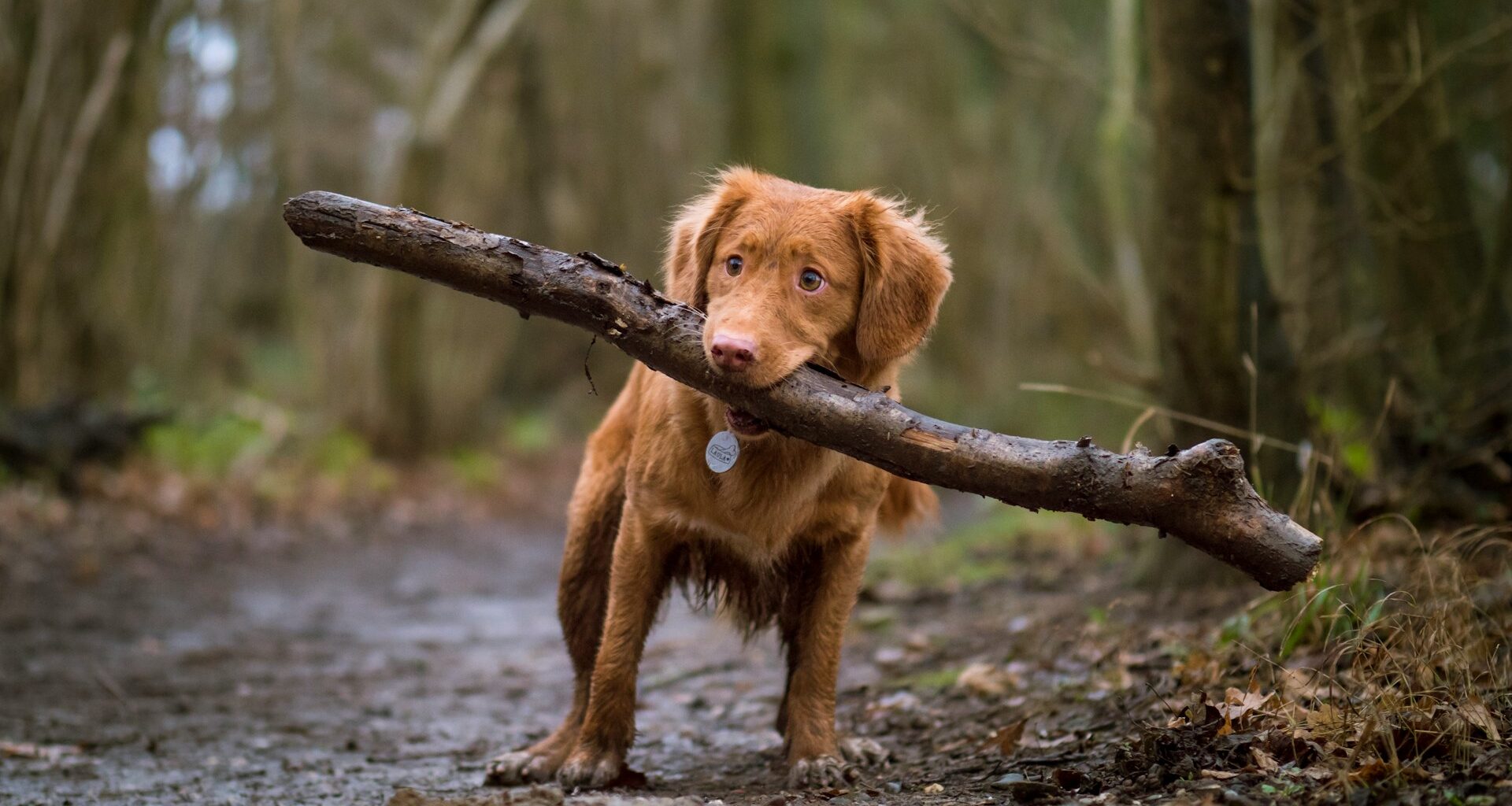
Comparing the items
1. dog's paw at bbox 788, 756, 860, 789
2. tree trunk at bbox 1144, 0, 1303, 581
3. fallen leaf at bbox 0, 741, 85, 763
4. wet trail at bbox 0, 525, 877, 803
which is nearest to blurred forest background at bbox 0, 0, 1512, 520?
tree trunk at bbox 1144, 0, 1303, 581

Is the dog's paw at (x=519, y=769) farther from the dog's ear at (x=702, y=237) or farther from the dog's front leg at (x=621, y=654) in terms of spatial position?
the dog's ear at (x=702, y=237)

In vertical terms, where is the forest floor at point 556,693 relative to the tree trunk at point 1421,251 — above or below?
below

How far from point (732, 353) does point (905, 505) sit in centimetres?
191

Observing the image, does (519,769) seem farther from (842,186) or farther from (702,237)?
(842,186)

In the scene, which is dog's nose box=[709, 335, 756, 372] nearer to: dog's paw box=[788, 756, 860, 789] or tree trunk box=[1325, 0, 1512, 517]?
dog's paw box=[788, 756, 860, 789]

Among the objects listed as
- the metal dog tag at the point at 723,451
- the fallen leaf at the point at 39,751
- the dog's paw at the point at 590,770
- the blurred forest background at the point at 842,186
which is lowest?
the fallen leaf at the point at 39,751

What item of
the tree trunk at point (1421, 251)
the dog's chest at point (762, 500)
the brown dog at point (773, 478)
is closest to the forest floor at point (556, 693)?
the brown dog at point (773, 478)

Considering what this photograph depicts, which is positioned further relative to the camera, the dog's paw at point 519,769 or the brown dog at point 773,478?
the dog's paw at point 519,769

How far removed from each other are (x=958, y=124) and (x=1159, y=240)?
1877 cm

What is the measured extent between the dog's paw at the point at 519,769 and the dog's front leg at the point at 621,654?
0.16 m

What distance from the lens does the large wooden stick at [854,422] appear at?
2.95 meters

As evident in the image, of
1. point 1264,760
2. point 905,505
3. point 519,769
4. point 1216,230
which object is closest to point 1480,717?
point 1264,760

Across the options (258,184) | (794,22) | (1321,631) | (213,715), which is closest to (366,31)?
(258,184)

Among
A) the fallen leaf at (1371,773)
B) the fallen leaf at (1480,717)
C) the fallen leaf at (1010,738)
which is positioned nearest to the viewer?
the fallen leaf at (1371,773)
